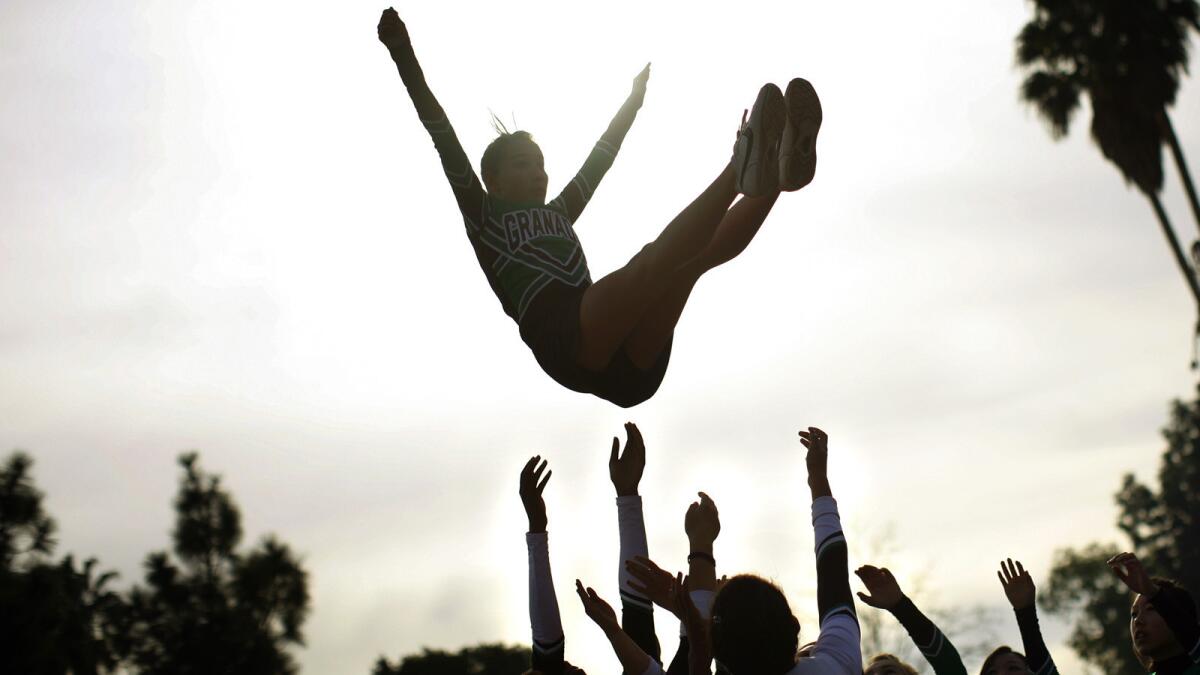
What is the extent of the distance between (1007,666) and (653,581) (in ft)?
6.30

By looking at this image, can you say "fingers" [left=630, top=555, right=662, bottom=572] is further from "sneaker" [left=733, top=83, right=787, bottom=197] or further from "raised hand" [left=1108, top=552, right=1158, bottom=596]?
"raised hand" [left=1108, top=552, right=1158, bottom=596]

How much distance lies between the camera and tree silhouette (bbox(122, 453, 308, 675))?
765 inches

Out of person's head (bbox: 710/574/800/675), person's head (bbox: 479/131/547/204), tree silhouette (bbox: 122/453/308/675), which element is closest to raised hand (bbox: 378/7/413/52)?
person's head (bbox: 479/131/547/204)

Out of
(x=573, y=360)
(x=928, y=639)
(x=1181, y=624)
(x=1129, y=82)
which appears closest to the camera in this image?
(x=928, y=639)

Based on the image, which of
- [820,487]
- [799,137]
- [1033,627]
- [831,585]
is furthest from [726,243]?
[1033,627]

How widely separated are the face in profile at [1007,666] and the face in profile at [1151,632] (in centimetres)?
42

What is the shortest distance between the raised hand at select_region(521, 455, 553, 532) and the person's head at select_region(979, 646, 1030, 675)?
5.99ft

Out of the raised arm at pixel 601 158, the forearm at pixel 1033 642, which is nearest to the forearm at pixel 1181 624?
the forearm at pixel 1033 642

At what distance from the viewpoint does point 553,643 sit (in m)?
4.59

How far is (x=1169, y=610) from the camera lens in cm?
466

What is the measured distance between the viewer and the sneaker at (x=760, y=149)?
4.44 meters

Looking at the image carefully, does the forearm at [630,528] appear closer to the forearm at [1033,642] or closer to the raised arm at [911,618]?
the raised arm at [911,618]

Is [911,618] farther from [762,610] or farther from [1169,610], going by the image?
[762,610]

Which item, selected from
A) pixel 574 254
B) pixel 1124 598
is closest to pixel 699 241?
pixel 574 254
